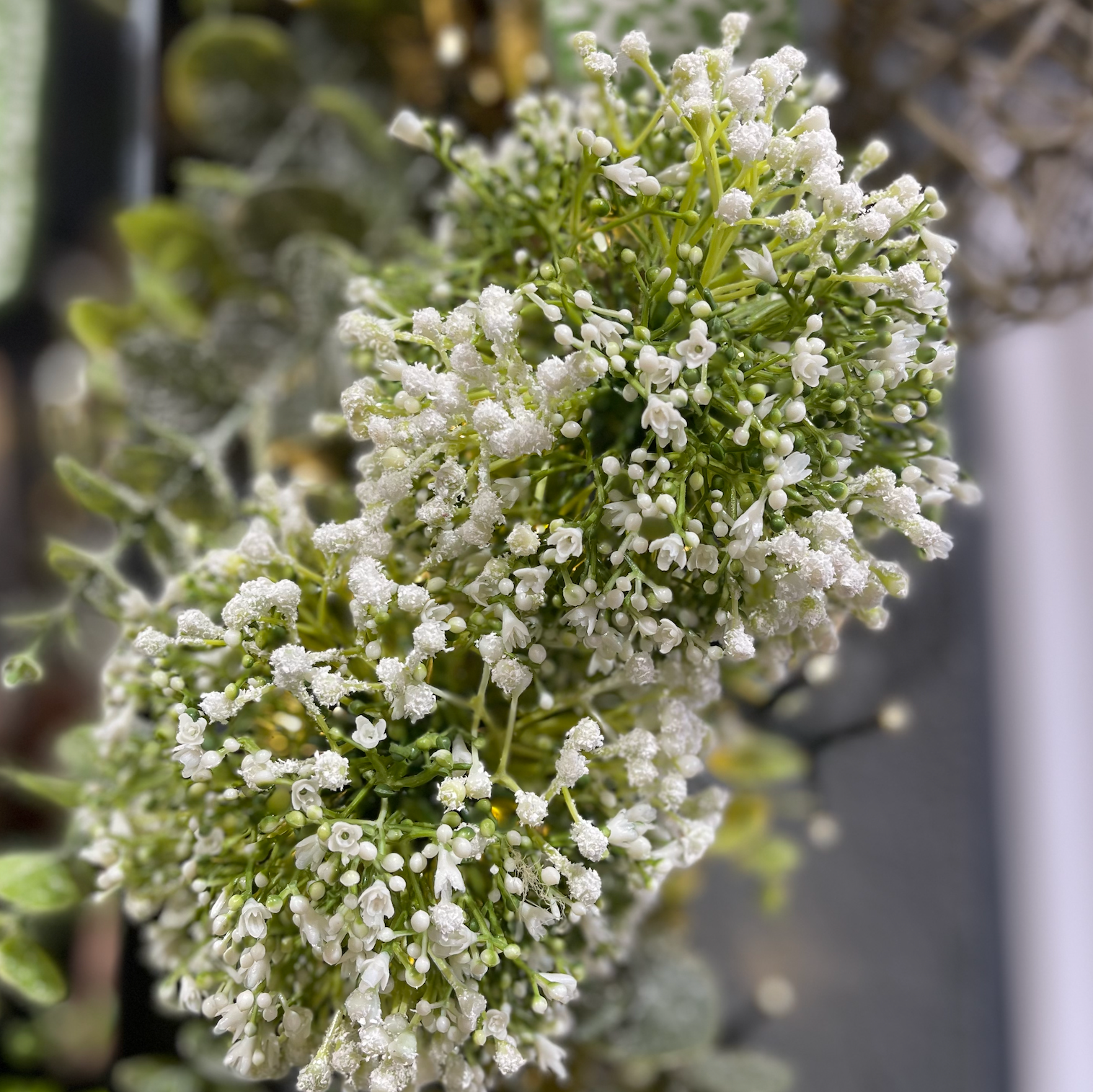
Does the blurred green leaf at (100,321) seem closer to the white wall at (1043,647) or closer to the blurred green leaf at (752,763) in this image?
the blurred green leaf at (752,763)

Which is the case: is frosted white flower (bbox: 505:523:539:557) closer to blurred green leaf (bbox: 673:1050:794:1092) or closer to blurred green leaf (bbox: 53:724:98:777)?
blurred green leaf (bbox: 53:724:98:777)

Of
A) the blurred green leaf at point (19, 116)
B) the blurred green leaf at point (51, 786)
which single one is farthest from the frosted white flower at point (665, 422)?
the blurred green leaf at point (19, 116)

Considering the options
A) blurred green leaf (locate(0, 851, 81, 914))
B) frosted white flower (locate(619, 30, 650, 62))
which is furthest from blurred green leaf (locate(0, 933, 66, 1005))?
frosted white flower (locate(619, 30, 650, 62))

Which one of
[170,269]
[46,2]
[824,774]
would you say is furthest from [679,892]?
[46,2]

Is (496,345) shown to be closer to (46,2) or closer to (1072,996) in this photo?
(46,2)

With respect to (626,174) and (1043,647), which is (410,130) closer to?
(626,174)

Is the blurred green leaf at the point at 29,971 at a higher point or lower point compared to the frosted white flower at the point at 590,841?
lower
